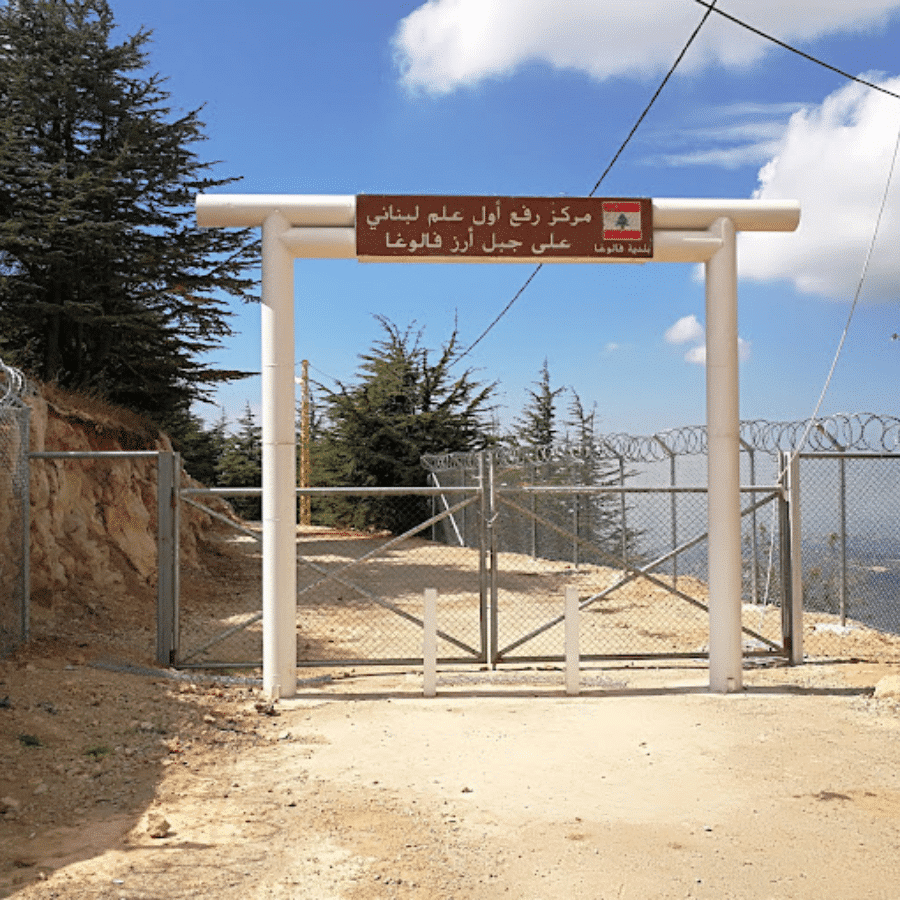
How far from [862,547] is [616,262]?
6589 millimetres

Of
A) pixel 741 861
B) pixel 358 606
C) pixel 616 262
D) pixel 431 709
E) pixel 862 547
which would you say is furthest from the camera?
pixel 358 606

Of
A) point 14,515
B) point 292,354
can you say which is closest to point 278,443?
point 292,354

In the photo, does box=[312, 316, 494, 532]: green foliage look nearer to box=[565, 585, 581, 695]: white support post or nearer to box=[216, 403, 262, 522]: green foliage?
box=[216, 403, 262, 522]: green foliage

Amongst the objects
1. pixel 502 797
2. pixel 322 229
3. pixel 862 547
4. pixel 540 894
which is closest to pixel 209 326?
pixel 322 229

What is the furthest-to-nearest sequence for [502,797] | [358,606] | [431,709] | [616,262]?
1. [358,606]
2. [616,262]
3. [431,709]
4. [502,797]

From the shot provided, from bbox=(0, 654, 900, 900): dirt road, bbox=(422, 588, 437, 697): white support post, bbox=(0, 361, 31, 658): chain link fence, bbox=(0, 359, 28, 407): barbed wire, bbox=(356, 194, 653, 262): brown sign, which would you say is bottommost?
bbox=(0, 654, 900, 900): dirt road

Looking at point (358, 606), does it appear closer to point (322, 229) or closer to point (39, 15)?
point (322, 229)

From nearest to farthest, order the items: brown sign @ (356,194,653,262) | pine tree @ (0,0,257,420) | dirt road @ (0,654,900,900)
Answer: dirt road @ (0,654,900,900)
brown sign @ (356,194,653,262)
pine tree @ (0,0,257,420)

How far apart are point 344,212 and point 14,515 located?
507cm

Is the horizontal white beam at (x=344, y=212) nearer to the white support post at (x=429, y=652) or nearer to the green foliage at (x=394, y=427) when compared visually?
the white support post at (x=429, y=652)

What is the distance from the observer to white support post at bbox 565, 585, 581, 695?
817 centimetres

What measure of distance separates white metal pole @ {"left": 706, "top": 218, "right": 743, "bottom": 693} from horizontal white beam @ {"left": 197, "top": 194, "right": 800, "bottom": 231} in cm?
16

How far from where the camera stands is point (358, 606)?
14.6 meters

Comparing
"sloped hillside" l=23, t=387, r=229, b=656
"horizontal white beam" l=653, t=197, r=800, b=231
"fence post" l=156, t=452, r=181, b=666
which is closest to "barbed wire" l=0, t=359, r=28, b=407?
"fence post" l=156, t=452, r=181, b=666
